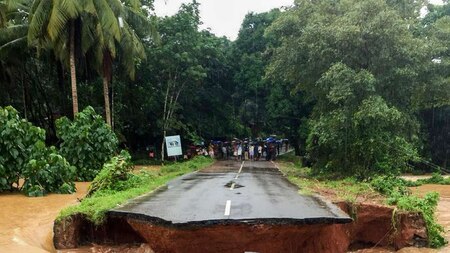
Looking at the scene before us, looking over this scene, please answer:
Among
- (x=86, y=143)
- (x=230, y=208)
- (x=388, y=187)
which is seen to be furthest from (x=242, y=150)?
(x=230, y=208)

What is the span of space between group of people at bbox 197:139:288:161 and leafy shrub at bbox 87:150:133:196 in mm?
25801

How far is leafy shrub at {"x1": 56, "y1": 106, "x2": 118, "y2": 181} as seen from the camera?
2258 centimetres

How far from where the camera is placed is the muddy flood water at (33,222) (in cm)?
991

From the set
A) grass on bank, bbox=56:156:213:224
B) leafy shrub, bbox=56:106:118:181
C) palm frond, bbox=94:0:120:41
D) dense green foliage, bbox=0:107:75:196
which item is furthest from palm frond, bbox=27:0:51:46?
grass on bank, bbox=56:156:213:224

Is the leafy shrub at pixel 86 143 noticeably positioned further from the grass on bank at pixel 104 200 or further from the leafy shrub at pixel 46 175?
the grass on bank at pixel 104 200

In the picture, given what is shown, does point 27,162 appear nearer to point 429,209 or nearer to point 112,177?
point 112,177

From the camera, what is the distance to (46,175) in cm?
1722

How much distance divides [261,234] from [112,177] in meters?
7.78

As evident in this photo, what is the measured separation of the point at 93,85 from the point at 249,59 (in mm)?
15733

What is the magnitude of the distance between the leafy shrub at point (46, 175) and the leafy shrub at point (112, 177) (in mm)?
3053

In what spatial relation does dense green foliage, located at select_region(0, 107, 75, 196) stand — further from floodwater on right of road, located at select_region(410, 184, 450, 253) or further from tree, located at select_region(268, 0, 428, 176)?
floodwater on right of road, located at select_region(410, 184, 450, 253)

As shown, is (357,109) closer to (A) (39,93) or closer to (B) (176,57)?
(B) (176,57)

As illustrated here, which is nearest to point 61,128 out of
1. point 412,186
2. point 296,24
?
point 296,24

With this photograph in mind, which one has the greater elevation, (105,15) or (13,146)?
(105,15)
